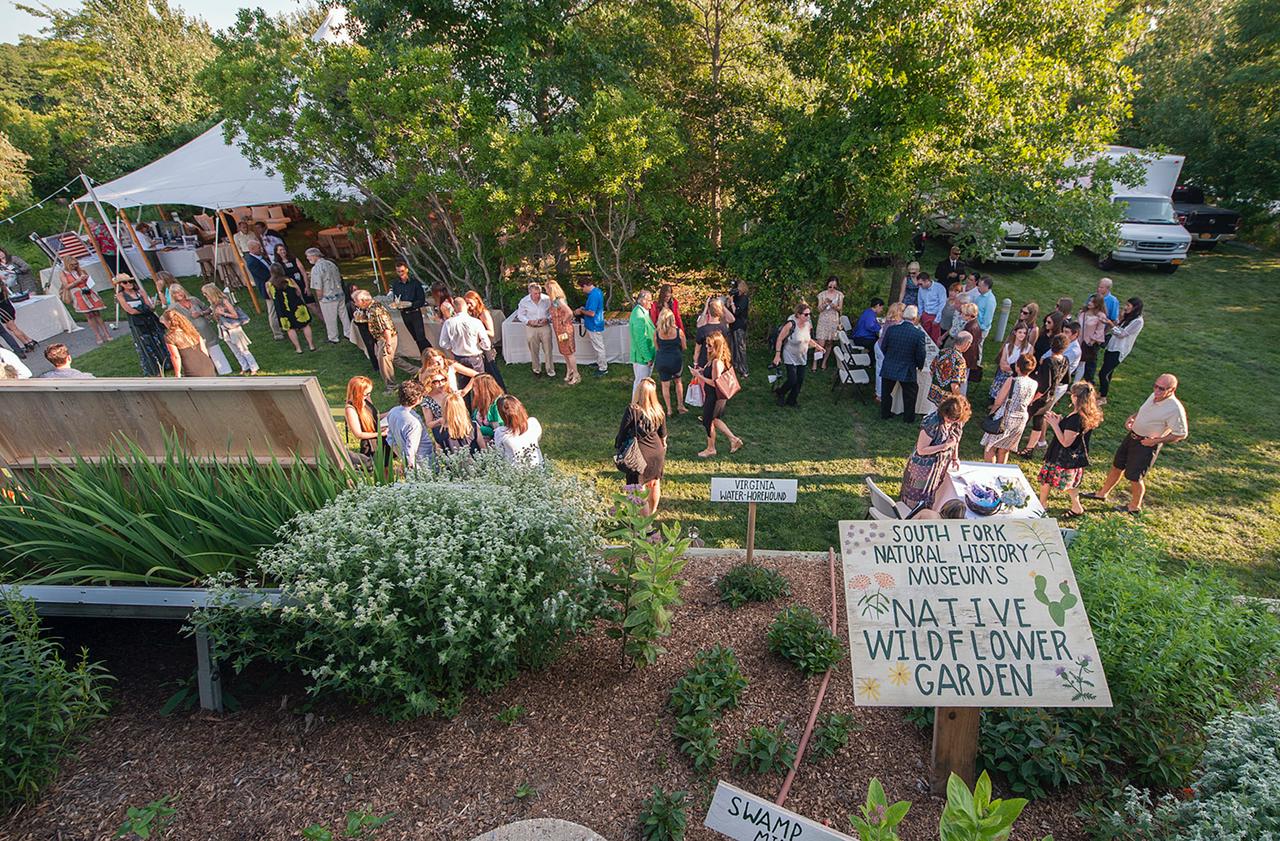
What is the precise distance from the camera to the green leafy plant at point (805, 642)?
4031 mm

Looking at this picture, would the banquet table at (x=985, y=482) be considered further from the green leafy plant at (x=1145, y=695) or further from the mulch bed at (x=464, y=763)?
the mulch bed at (x=464, y=763)

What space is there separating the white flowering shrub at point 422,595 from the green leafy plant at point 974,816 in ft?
6.09

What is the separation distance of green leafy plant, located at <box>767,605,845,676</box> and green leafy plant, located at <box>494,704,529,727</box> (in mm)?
1566

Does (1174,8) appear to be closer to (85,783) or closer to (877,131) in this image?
(877,131)

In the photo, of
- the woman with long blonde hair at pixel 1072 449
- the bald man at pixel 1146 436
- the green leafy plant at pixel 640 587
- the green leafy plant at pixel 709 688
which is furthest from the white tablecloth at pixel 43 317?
the bald man at pixel 1146 436

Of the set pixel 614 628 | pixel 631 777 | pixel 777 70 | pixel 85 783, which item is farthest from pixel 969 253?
pixel 85 783

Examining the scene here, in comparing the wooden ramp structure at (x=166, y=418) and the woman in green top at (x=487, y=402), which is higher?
the wooden ramp structure at (x=166, y=418)

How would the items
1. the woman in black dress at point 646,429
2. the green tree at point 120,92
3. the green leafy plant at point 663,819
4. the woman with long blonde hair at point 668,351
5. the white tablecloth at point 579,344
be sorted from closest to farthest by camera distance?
the green leafy plant at point 663,819
the woman in black dress at point 646,429
the woman with long blonde hair at point 668,351
the white tablecloth at point 579,344
the green tree at point 120,92

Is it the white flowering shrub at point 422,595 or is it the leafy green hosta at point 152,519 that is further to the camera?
the leafy green hosta at point 152,519

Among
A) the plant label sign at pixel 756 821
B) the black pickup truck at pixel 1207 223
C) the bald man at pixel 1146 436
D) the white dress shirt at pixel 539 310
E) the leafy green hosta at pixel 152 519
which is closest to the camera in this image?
the plant label sign at pixel 756 821

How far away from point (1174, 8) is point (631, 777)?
93.5 feet

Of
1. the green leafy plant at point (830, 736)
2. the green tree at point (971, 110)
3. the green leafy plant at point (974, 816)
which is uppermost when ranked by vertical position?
the green tree at point (971, 110)

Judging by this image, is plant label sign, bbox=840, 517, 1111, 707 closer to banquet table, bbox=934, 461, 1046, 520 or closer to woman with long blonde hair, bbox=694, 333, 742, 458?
A: banquet table, bbox=934, 461, 1046, 520

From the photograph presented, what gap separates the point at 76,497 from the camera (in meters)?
4.16
